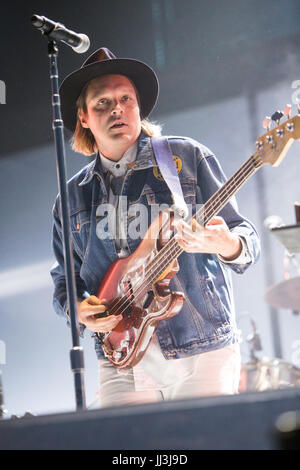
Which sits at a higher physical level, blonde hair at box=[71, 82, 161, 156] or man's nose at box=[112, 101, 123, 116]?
man's nose at box=[112, 101, 123, 116]

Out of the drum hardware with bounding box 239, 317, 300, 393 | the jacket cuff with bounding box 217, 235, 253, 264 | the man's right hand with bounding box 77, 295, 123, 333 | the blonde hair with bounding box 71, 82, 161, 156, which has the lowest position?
the drum hardware with bounding box 239, 317, 300, 393

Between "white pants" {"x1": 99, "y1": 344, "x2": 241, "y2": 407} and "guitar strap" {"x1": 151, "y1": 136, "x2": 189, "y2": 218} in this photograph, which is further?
"guitar strap" {"x1": 151, "y1": 136, "x2": 189, "y2": 218}

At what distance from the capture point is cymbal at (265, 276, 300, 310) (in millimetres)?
2227

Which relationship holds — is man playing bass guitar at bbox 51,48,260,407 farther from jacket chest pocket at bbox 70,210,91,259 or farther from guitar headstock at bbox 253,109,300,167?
guitar headstock at bbox 253,109,300,167

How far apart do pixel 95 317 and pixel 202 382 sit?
0.44m

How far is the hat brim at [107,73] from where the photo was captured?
2334mm

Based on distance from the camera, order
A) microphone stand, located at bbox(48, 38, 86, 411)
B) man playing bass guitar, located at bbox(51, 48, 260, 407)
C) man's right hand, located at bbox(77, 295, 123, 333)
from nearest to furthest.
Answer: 1. microphone stand, located at bbox(48, 38, 86, 411)
2. man playing bass guitar, located at bbox(51, 48, 260, 407)
3. man's right hand, located at bbox(77, 295, 123, 333)

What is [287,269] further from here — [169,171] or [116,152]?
[116,152]

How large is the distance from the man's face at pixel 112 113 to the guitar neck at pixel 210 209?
486mm

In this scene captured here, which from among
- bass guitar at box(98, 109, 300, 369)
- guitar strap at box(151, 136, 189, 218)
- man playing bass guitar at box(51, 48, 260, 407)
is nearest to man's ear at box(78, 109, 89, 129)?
man playing bass guitar at box(51, 48, 260, 407)

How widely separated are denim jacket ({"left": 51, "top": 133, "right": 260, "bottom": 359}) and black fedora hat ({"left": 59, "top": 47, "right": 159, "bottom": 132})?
20 cm

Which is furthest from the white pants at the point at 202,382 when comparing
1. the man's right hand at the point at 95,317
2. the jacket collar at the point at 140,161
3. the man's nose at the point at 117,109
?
the man's nose at the point at 117,109

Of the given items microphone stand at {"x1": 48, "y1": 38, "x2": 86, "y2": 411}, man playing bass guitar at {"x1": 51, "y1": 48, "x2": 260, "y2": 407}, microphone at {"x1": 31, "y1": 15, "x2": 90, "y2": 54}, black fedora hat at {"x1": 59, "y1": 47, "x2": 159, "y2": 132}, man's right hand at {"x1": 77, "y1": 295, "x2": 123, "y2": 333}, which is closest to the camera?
microphone stand at {"x1": 48, "y1": 38, "x2": 86, "y2": 411}

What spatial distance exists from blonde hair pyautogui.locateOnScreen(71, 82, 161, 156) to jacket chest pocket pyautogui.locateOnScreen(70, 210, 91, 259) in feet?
0.93
